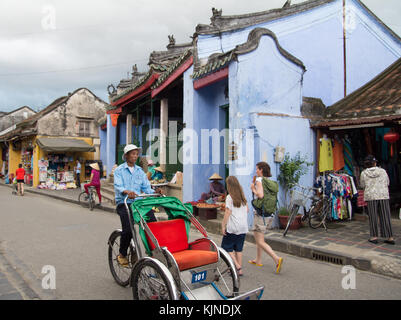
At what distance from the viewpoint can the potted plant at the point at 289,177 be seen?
8031mm

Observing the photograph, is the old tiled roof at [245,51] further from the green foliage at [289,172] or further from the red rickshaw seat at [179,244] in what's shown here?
the red rickshaw seat at [179,244]

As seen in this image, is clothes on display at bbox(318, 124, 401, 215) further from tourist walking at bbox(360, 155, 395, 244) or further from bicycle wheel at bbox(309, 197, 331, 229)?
tourist walking at bbox(360, 155, 395, 244)

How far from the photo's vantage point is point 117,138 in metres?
18.9

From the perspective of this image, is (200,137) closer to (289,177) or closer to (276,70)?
(276,70)

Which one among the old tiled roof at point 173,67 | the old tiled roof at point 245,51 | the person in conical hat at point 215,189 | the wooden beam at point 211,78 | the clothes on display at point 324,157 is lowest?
the person in conical hat at point 215,189

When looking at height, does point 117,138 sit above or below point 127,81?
below

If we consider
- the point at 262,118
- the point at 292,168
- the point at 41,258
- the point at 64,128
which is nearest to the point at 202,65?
the point at 262,118

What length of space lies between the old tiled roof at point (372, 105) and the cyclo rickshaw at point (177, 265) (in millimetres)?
5767

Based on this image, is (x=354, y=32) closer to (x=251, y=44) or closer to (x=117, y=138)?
(x=251, y=44)

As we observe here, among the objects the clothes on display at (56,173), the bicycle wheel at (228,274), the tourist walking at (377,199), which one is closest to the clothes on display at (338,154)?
the tourist walking at (377,199)

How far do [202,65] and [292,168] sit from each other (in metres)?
4.23

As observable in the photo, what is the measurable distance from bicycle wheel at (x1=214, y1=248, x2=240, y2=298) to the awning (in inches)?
744

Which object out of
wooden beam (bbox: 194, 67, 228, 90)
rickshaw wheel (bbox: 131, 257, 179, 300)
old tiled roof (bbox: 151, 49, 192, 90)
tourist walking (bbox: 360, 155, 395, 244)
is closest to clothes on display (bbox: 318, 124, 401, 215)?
tourist walking (bbox: 360, 155, 395, 244)
